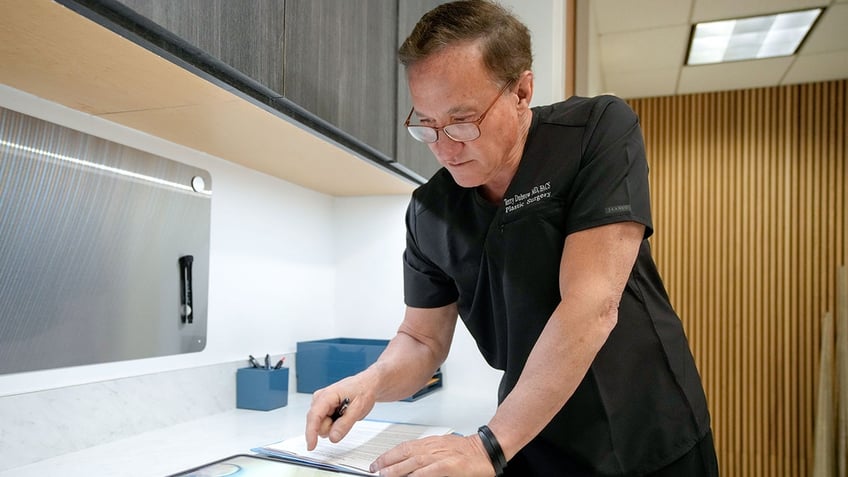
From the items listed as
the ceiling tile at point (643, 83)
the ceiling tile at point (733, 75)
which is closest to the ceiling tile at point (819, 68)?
Answer: the ceiling tile at point (733, 75)

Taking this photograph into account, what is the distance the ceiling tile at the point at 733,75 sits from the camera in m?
4.10

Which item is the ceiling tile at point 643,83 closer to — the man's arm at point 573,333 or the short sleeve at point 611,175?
the short sleeve at point 611,175

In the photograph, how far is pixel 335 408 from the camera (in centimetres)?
111

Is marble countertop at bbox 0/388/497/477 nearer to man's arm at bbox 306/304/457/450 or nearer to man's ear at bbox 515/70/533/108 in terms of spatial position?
man's arm at bbox 306/304/457/450

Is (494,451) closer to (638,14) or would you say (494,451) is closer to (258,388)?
(258,388)

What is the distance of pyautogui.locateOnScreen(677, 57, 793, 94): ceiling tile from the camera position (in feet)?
13.4

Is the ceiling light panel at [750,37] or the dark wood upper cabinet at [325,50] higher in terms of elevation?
the ceiling light panel at [750,37]

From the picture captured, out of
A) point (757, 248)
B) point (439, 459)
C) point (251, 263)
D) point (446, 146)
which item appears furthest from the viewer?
point (757, 248)

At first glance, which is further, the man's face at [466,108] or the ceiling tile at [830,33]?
the ceiling tile at [830,33]

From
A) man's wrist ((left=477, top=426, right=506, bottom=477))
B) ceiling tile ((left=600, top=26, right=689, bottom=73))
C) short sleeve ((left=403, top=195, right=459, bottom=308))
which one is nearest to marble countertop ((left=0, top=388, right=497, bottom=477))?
short sleeve ((left=403, top=195, right=459, bottom=308))

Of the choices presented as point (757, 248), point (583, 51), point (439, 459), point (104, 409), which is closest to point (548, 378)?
point (439, 459)

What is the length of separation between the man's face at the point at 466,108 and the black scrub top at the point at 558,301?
2.5 inches

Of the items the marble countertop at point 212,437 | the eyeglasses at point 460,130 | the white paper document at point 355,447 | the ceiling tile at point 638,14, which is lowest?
the marble countertop at point 212,437

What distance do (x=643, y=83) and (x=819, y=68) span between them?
1103 mm
